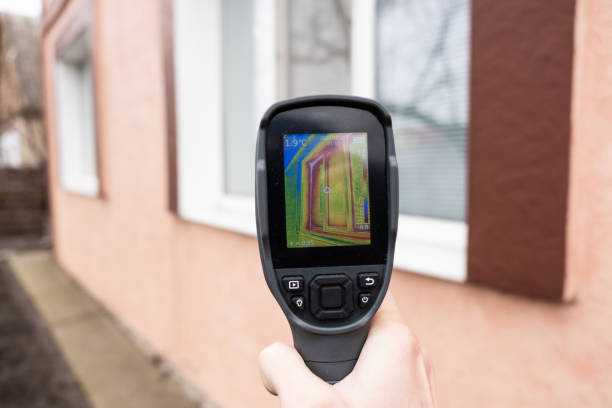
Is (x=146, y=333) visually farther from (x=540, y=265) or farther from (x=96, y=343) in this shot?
(x=540, y=265)

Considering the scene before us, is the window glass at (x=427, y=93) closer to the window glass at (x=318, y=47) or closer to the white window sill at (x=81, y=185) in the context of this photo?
the window glass at (x=318, y=47)

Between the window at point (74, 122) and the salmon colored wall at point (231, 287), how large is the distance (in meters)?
0.33

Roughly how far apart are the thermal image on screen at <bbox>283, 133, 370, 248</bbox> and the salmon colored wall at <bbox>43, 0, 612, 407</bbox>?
641mm

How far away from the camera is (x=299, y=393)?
62cm

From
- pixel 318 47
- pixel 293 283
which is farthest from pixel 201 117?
pixel 293 283

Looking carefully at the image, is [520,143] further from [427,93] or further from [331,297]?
[331,297]

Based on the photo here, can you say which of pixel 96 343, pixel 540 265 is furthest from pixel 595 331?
pixel 96 343

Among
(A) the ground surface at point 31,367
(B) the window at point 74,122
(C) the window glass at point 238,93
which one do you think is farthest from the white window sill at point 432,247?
(B) the window at point 74,122

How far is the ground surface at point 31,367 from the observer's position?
306 cm

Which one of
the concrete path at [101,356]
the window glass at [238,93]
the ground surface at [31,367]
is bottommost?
the ground surface at [31,367]

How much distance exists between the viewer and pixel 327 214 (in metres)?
0.71

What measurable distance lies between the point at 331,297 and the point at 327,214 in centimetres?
13

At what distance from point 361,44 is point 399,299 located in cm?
102

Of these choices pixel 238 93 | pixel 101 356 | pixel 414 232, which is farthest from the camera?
pixel 101 356
